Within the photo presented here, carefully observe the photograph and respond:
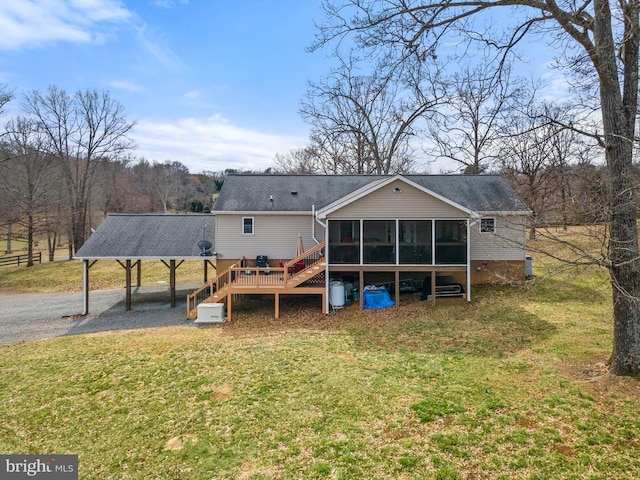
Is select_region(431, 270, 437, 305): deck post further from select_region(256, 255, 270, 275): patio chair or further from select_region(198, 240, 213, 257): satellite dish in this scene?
select_region(198, 240, 213, 257): satellite dish

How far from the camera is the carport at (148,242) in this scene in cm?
1581

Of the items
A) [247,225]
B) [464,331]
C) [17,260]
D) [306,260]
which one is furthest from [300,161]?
[464,331]

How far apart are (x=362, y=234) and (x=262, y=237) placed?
Result: 5.04m

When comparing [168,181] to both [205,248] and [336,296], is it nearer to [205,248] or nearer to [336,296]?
[205,248]

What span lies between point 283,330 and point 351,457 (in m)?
7.38

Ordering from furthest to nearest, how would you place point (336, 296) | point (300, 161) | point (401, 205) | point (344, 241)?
1. point (300, 161)
2. point (336, 296)
3. point (344, 241)
4. point (401, 205)

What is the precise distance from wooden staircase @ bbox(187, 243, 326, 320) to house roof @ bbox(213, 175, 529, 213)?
2917mm

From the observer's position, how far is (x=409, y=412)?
6.36 m

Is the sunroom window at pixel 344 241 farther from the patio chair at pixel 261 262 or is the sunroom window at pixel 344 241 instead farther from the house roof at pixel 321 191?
the patio chair at pixel 261 262

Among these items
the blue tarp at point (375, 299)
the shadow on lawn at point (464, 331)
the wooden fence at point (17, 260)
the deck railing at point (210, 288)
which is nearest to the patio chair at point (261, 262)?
the deck railing at point (210, 288)

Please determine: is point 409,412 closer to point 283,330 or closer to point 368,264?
point 283,330

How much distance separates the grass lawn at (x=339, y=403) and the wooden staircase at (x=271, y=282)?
235 centimetres

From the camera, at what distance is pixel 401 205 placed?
13.9 meters

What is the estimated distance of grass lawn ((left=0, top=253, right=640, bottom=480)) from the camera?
5.19 meters
